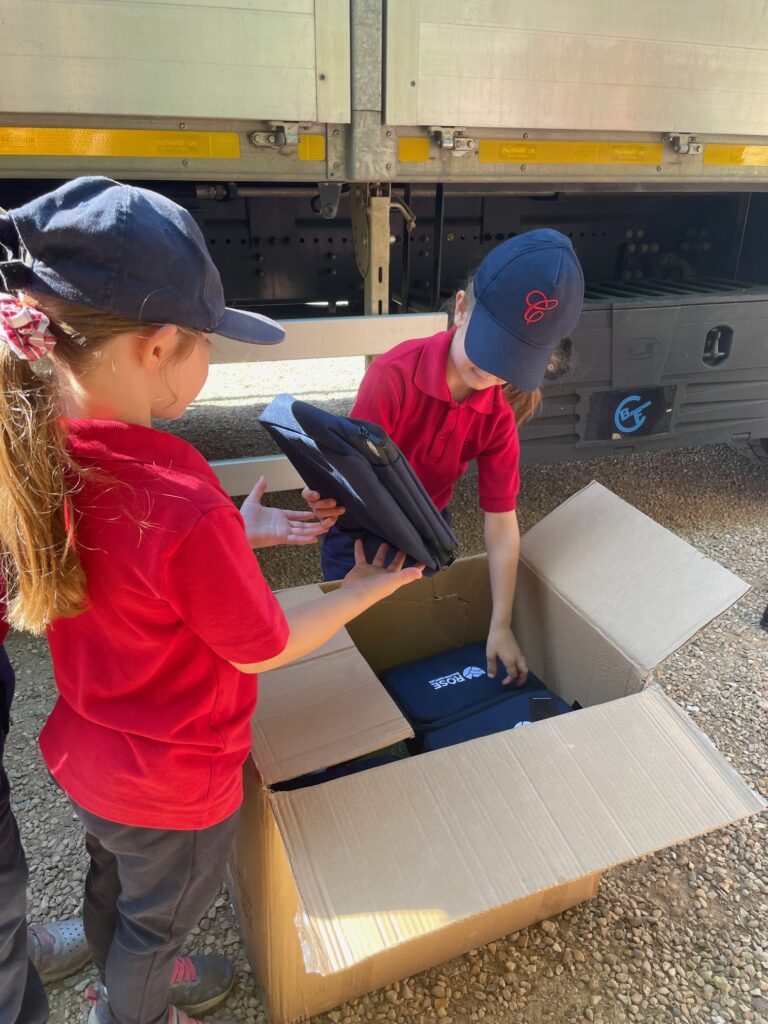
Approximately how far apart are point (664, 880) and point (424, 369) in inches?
52.0

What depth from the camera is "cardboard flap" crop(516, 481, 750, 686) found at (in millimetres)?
1395

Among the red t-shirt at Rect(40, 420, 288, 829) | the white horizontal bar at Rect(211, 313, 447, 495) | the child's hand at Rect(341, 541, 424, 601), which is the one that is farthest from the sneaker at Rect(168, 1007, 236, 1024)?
the white horizontal bar at Rect(211, 313, 447, 495)

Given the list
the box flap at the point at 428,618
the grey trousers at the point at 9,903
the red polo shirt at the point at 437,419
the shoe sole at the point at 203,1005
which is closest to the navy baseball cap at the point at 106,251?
the grey trousers at the point at 9,903

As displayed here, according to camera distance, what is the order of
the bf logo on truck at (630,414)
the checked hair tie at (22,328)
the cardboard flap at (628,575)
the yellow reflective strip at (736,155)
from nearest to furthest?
the checked hair tie at (22,328)
the cardboard flap at (628,575)
the yellow reflective strip at (736,155)
the bf logo on truck at (630,414)

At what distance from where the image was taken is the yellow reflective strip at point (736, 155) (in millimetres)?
2648

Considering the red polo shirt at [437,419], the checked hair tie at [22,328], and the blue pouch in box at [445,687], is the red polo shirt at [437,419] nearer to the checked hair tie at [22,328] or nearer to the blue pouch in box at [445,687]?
the blue pouch in box at [445,687]

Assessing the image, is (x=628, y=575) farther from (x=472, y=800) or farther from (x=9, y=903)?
(x=9, y=903)

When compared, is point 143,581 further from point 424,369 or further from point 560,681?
point 560,681

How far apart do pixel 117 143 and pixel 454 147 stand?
984 millimetres

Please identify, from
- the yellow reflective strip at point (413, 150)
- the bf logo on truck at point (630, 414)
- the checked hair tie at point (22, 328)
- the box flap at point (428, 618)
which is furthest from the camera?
the bf logo on truck at point (630, 414)

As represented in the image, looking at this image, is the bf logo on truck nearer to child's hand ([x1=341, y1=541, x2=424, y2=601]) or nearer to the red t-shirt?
child's hand ([x1=341, y1=541, x2=424, y2=601])

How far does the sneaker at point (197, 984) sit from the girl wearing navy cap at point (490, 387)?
0.85m

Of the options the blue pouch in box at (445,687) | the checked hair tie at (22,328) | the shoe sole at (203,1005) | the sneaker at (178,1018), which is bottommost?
the shoe sole at (203,1005)

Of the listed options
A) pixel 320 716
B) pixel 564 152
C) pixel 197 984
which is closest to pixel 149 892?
pixel 320 716
